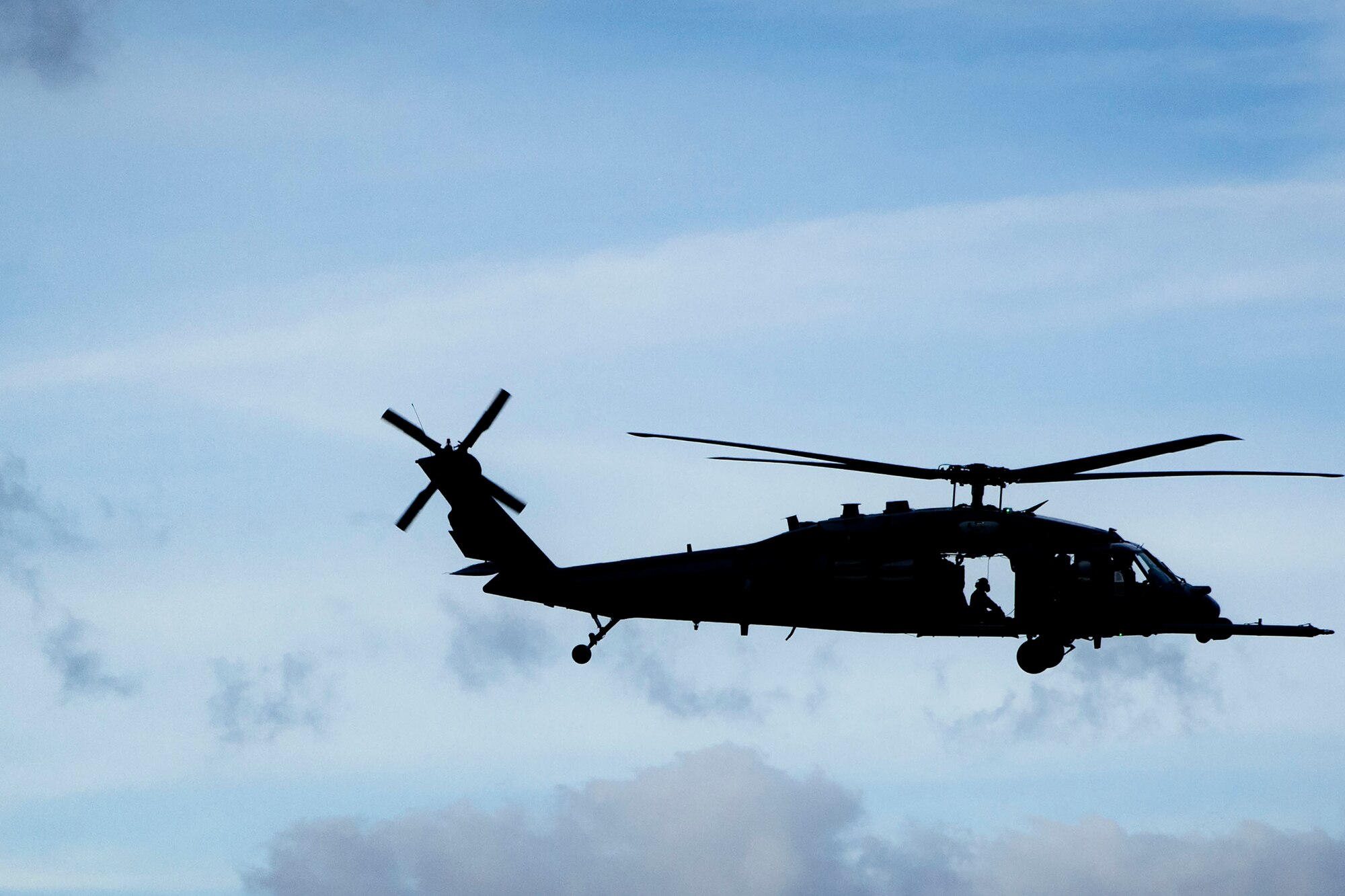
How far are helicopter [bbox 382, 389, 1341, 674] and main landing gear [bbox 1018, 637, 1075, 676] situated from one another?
0.12 ft

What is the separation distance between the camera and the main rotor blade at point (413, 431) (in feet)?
157

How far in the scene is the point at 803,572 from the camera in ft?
151

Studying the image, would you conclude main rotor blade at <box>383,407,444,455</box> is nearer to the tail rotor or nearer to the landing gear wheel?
the tail rotor

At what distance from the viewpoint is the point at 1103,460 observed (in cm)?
4156

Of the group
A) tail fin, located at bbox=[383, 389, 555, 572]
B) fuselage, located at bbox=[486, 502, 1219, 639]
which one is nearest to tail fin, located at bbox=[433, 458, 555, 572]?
tail fin, located at bbox=[383, 389, 555, 572]

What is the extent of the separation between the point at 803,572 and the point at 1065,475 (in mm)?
9011

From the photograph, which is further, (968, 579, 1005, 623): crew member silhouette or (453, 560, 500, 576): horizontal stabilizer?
(453, 560, 500, 576): horizontal stabilizer

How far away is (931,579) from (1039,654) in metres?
4.10

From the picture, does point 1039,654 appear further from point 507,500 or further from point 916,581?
point 507,500

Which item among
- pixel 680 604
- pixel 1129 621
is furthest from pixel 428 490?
pixel 1129 621

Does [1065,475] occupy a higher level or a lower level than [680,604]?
higher

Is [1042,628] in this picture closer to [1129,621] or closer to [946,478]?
[1129,621]

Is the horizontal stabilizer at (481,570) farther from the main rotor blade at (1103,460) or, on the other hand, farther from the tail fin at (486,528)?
the main rotor blade at (1103,460)

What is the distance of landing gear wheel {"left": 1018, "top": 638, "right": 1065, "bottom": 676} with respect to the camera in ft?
145
